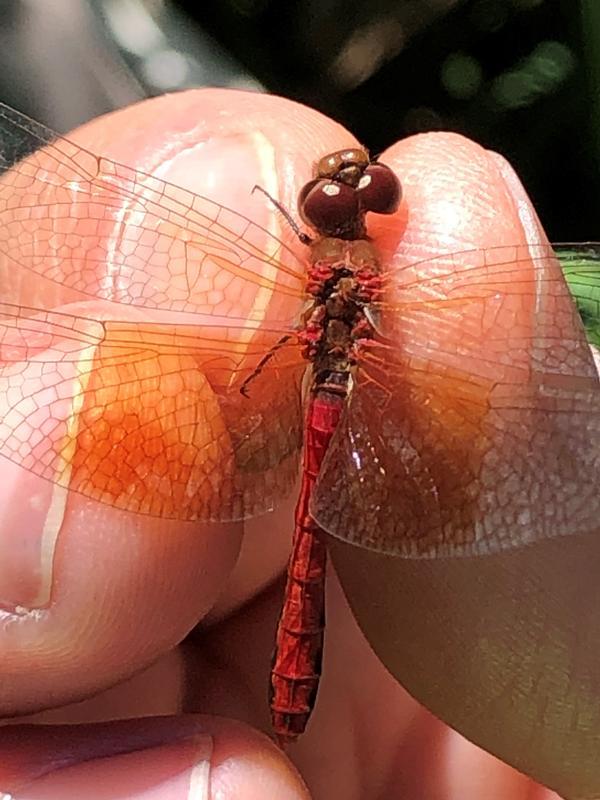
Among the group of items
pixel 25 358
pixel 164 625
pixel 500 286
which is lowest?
pixel 164 625

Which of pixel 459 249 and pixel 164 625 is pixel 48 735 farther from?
pixel 459 249

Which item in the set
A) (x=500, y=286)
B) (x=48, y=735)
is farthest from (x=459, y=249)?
(x=48, y=735)

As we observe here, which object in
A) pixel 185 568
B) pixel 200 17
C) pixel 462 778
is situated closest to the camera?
pixel 185 568

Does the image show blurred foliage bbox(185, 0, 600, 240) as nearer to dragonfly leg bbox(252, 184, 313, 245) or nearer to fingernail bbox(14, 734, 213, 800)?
dragonfly leg bbox(252, 184, 313, 245)

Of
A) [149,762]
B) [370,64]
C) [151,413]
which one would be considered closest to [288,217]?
[151,413]

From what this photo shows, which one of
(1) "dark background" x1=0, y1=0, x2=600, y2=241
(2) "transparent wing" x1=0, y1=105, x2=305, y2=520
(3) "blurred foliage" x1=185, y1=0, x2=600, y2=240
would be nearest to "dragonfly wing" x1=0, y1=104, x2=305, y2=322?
(2) "transparent wing" x1=0, y1=105, x2=305, y2=520

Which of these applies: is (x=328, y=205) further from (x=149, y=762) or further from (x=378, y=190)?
(x=149, y=762)

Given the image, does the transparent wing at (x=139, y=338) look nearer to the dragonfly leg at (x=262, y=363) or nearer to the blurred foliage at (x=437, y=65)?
the dragonfly leg at (x=262, y=363)
